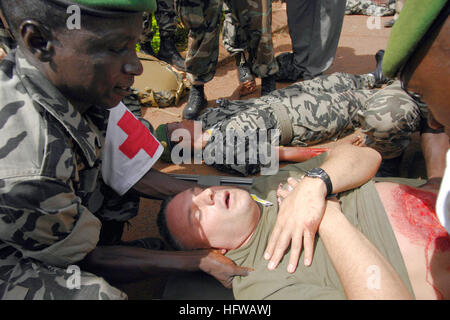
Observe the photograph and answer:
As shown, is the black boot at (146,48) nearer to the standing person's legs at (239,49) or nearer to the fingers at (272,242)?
the standing person's legs at (239,49)

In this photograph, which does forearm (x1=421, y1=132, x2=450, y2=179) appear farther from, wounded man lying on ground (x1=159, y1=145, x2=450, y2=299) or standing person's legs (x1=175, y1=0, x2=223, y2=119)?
standing person's legs (x1=175, y1=0, x2=223, y2=119)

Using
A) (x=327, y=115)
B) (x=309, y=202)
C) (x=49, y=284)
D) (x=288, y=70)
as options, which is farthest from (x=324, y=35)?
(x=49, y=284)

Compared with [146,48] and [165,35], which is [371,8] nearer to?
[165,35]

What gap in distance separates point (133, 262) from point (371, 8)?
7.50m

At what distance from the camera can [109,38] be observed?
1301 mm

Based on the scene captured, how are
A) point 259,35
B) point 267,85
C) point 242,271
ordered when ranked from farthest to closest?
point 267,85, point 259,35, point 242,271

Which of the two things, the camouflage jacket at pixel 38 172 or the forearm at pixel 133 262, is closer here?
the camouflage jacket at pixel 38 172

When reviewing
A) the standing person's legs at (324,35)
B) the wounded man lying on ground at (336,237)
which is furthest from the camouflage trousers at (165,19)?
the wounded man lying on ground at (336,237)

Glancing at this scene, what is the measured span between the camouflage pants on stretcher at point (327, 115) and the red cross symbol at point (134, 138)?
3.26 ft

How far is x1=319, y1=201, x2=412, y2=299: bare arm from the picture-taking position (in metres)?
1.37

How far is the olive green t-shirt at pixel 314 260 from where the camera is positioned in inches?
61.7

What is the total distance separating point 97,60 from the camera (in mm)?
1326
